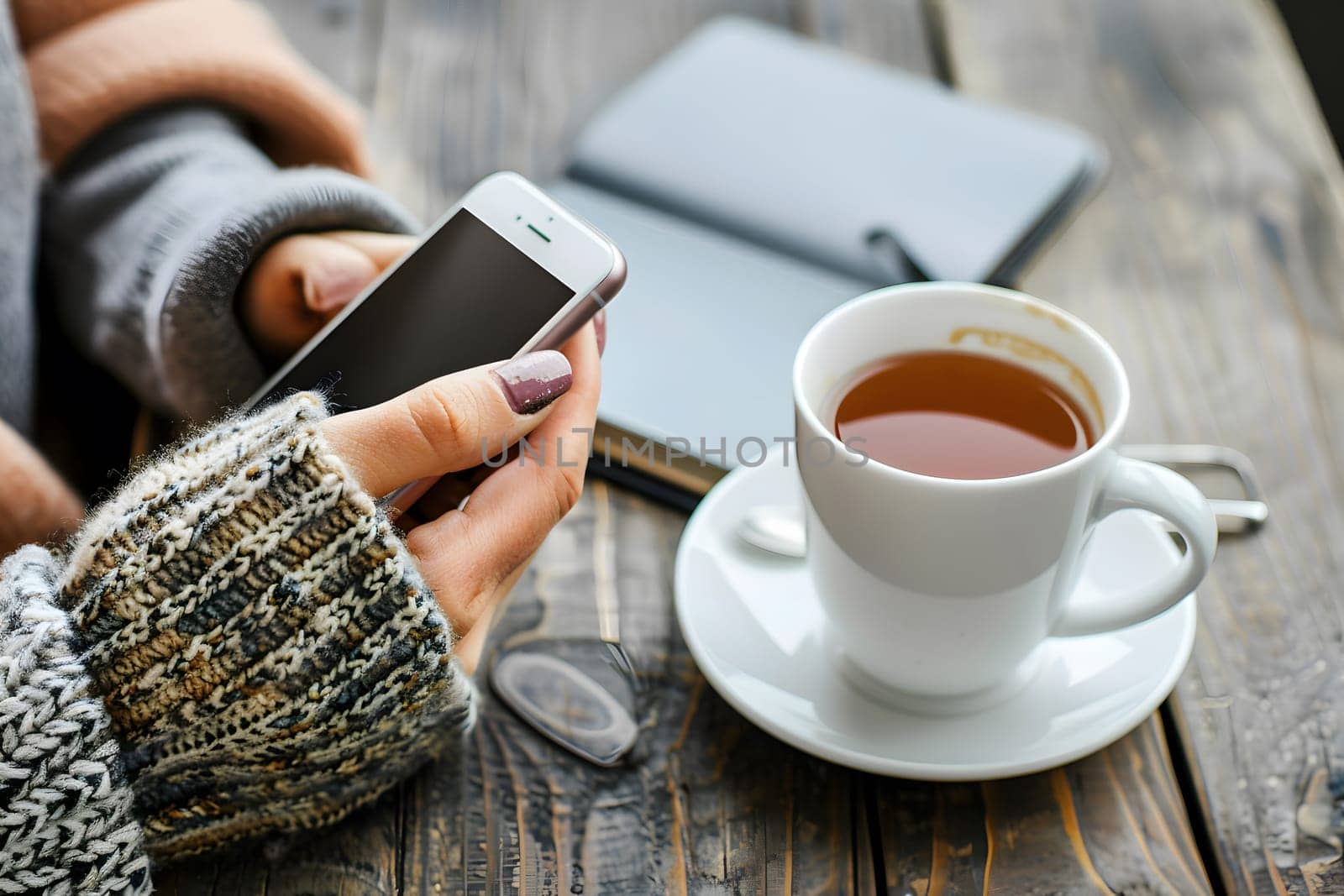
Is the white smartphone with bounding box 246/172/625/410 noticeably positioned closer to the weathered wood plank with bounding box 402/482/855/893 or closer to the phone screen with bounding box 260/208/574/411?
the phone screen with bounding box 260/208/574/411

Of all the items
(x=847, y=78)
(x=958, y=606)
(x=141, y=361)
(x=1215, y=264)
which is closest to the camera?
(x=958, y=606)

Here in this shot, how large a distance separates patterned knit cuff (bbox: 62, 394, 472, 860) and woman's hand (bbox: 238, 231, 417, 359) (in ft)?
0.56

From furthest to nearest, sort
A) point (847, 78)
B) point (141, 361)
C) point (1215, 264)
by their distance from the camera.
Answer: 1. point (847, 78)
2. point (1215, 264)
3. point (141, 361)

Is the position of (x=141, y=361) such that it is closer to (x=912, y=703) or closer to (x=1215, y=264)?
(x=912, y=703)

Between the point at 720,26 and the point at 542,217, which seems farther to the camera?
the point at 720,26

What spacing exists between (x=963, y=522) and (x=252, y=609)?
28cm

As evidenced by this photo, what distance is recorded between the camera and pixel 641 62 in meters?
0.96

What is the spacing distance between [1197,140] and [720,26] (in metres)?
0.39

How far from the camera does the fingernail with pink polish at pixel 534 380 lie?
1.61ft

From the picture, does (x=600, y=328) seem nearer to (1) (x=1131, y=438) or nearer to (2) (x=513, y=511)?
(2) (x=513, y=511)

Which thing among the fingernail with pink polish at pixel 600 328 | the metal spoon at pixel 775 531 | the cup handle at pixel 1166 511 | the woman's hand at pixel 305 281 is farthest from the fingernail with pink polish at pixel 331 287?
the cup handle at pixel 1166 511

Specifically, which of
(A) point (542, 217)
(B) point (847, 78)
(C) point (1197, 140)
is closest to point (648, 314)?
(A) point (542, 217)

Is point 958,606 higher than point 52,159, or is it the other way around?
point 52,159

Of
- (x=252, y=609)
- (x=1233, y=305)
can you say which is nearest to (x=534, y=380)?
(x=252, y=609)
